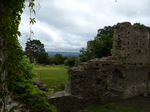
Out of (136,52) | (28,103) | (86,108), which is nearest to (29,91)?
(28,103)

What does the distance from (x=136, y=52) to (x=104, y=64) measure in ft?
14.2

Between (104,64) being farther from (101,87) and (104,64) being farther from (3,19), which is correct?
(3,19)

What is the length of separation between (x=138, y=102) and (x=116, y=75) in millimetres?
2967

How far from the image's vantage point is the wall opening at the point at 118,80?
1328cm

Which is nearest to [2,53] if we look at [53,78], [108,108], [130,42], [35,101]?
[35,101]

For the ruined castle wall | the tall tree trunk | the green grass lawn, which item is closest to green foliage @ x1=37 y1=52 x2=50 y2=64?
the green grass lawn

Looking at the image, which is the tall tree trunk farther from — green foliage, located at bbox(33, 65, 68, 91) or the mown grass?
green foliage, located at bbox(33, 65, 68, 91)

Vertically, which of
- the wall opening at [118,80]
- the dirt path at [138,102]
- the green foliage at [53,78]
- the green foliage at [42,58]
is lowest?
the dirt path at [138,102]

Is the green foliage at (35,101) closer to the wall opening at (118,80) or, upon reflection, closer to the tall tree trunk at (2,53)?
the tall tree trunk at (2,53)

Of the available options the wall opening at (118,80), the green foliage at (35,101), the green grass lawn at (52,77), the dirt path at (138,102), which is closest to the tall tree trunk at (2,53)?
the green foliage at (35,101)

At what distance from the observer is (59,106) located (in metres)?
9.71

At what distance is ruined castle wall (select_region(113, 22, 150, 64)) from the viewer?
13.6 metres

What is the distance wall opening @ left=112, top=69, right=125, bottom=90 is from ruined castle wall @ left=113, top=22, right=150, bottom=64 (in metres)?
1.37

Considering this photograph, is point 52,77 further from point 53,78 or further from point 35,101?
point 35,101
